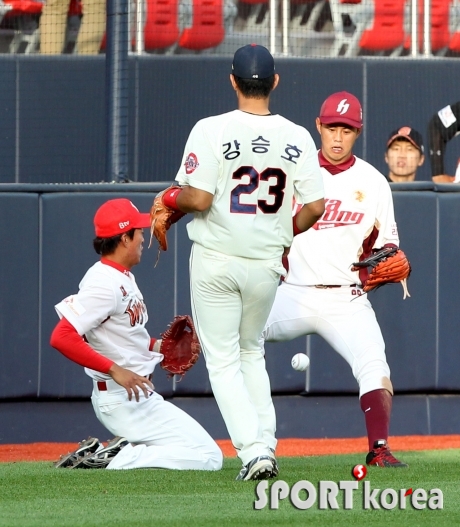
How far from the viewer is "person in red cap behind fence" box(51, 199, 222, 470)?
505cm

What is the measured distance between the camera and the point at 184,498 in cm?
405

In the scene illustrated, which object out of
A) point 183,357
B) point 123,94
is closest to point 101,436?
point 183,357

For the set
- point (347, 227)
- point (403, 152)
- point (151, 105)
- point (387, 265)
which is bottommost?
point (387, 265)

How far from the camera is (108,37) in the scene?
263 inches

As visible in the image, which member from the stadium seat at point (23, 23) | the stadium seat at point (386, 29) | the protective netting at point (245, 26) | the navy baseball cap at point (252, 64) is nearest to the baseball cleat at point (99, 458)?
the navy baseball cap at point (252, 64)

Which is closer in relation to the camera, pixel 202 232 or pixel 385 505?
pixel 385 505

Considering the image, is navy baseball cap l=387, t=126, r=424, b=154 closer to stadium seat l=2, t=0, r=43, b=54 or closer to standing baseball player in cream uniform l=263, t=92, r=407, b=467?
standing baseball player in cream uniform l=263, t=92, r=407, b=467

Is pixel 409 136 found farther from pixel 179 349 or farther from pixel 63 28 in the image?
pixel 179 349

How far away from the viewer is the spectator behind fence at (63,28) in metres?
7.05

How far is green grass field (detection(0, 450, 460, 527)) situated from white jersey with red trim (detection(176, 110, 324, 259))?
0.93m

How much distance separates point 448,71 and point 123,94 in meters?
2.73

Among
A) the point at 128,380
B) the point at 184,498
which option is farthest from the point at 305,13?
the point at 184,498

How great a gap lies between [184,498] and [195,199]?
111 centimetres

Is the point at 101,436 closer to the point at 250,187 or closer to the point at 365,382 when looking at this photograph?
the point at 365,382
